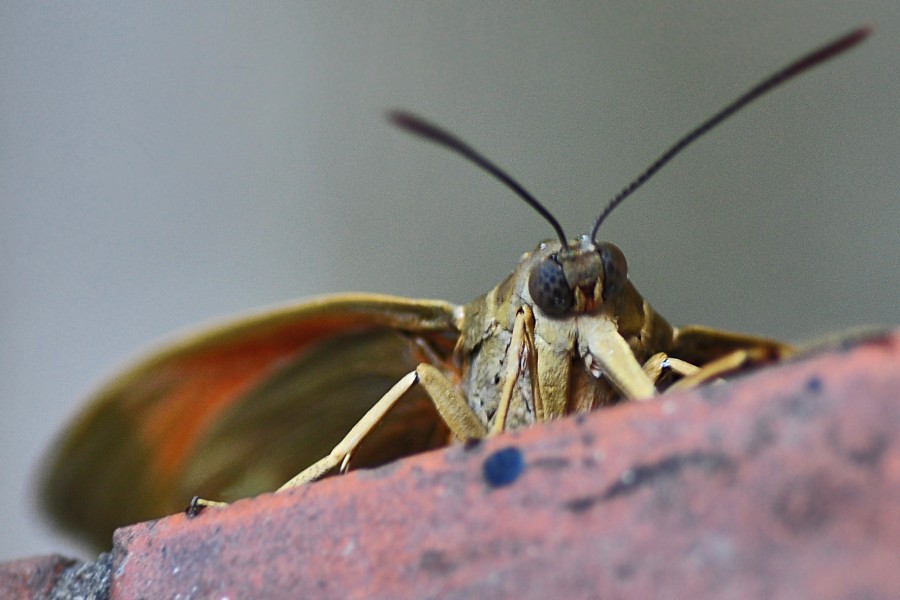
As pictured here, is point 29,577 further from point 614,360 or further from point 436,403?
point 614,360

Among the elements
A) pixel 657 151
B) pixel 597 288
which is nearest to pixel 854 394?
pixel 597 288

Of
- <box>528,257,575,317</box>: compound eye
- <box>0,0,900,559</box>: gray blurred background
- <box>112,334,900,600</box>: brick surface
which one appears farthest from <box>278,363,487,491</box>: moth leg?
<box>0,0,900,559</box>: gray blurred background

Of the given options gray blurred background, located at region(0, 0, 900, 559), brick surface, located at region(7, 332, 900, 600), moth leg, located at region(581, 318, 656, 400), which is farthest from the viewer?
gray blurred background, located at region(0, 0, 900, 559)

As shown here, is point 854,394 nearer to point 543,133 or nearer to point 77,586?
point 77,586

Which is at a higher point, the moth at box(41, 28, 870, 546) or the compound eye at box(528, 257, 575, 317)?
the compound eye at box(528, 257, 575, 317)

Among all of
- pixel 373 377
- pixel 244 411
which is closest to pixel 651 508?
pixel 373 377

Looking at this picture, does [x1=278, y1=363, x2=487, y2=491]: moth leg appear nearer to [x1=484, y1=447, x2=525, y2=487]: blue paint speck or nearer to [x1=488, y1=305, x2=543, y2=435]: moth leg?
[x1=488, y1=305, x2=543, y2=435]: moth leg
